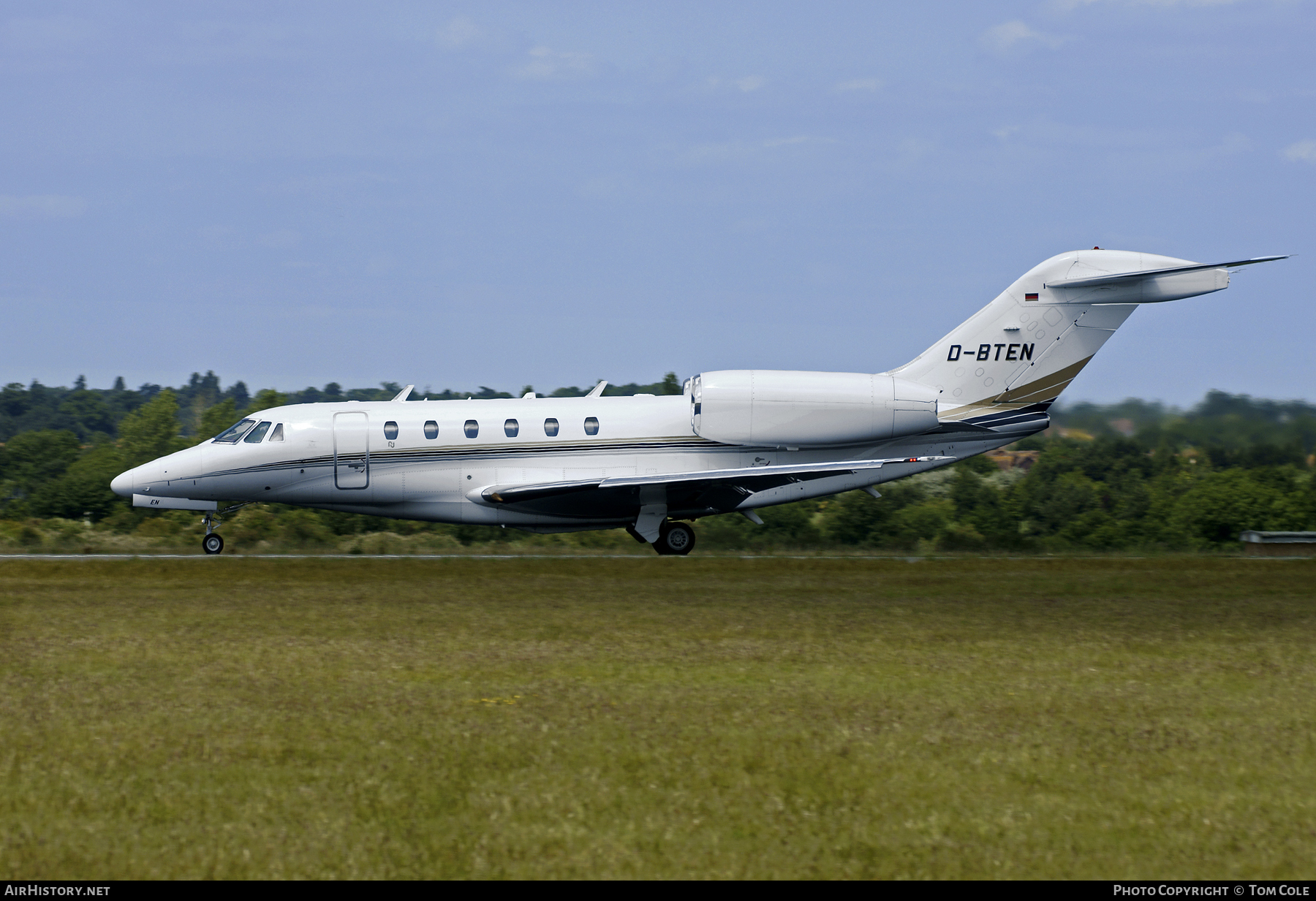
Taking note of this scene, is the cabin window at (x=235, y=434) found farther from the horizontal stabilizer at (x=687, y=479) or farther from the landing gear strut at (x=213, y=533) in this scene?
the horizontal stabilizer at (x=687, y=479)

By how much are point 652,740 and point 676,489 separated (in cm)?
1445

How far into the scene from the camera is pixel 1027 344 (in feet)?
77.8

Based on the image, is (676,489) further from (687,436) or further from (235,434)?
(235,434)

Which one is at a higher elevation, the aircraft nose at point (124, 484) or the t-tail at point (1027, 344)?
the t-tail at point (1027, 344)

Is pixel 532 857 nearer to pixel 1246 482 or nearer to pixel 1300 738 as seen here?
pixel 1300 738

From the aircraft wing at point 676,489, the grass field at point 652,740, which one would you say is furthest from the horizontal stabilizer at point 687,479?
the grass field at point 652,740

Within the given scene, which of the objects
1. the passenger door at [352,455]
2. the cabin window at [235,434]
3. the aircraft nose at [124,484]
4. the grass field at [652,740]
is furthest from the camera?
the cabin window at [235,434]

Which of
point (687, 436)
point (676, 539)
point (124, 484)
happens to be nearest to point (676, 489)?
point (687, 436)

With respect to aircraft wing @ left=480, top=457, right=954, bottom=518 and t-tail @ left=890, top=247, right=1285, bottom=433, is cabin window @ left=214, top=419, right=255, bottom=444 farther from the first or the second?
t-tail @ left=890, top=247, right=1285, bottom=433

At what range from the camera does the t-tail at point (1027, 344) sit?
23.5 m

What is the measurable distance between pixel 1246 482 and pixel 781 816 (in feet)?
90.3

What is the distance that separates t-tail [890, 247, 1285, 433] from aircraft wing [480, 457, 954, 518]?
1.52m

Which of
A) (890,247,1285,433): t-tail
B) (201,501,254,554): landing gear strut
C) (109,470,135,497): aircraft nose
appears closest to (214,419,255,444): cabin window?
(201,501,254,554): landing gear strut

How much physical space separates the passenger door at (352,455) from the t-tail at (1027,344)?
11.0 meters
